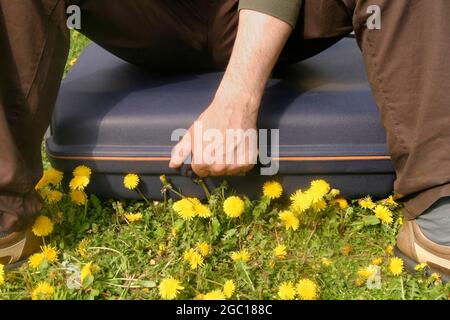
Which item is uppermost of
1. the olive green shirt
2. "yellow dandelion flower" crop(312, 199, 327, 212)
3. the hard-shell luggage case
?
the olive green shirt

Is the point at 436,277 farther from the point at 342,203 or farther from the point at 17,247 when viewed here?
the point at 17,247

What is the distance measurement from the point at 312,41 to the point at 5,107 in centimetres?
78

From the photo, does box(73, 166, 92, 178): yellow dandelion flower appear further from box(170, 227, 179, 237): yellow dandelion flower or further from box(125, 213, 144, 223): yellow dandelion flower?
box(170, 227, 179, 237): yellow dandelion flower

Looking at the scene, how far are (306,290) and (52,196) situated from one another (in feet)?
2.41

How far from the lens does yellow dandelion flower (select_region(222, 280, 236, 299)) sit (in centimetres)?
132

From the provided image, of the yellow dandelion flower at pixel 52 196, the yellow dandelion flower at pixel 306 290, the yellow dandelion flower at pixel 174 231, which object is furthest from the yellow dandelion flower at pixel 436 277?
the yellow dandelion flower at pixel 52 196

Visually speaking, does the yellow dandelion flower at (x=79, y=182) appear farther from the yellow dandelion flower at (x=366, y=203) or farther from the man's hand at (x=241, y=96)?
the yellow dandelion flower at (x=366, y=203)

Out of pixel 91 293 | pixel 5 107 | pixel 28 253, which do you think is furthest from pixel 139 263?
pixel 5 107

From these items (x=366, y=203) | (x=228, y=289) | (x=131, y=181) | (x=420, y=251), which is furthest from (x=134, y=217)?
(x=420, y=251)

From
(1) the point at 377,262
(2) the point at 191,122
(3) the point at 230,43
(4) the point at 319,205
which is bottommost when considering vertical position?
(1) the point at 377,262

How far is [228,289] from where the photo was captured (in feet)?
4.33

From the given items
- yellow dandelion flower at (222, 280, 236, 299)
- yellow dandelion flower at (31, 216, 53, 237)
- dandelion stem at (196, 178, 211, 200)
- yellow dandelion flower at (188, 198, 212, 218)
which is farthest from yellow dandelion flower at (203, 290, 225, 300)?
yellow dandelion flower at (31, 216, 53, 237)

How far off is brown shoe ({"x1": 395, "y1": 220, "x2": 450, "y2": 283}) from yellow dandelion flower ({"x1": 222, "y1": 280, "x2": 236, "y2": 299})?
435mm

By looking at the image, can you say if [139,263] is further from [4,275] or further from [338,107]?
[338,107]
